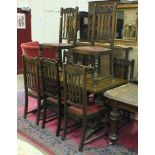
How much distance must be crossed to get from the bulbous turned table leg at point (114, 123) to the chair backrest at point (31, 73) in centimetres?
102

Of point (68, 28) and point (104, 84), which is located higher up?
point (68, 28)

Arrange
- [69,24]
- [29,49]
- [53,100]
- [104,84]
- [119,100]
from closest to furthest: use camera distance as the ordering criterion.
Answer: [119,100] < [104,84] < [53,100] < [69,24] < [29,49]

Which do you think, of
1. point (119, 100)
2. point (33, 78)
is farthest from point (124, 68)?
point (33, 78)

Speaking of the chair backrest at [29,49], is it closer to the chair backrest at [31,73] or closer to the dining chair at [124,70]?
the chair backrest at [31,73]

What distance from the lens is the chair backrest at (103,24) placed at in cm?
310

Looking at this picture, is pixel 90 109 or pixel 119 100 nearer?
pixel 119 100

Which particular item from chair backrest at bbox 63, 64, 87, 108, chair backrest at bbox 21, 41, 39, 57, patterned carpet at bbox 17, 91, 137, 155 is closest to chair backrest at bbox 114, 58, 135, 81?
chair backrest at bbox 63, 64, 87, 108

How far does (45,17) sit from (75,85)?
12.4 feet

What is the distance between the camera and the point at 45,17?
6070mm

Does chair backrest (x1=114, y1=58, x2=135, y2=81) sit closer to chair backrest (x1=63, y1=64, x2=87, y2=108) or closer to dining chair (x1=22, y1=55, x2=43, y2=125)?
chair backrest (x1=63, y1=64, x2=87, y2=108)

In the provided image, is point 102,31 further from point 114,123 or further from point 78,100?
point 114,123

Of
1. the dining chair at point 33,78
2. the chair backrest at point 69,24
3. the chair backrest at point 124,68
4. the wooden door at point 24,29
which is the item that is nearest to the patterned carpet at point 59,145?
the dining chair at point 33,78
